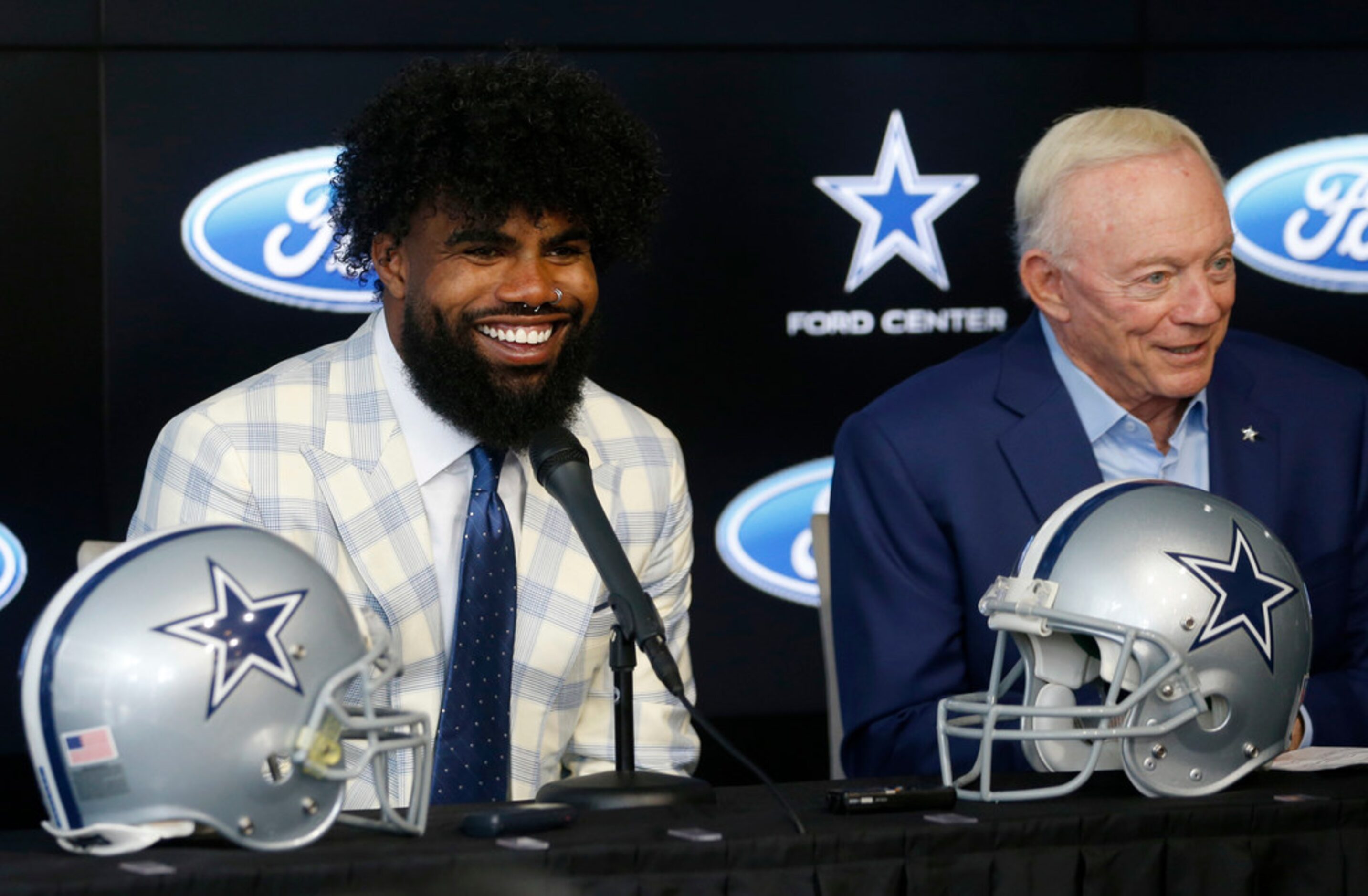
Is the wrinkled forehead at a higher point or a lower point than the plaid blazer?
higher

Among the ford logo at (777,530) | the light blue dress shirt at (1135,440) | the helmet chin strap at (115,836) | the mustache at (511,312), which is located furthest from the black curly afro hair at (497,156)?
the ford logo at (777,530)

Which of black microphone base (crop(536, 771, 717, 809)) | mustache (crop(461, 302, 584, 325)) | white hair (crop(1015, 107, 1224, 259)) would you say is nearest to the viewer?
black microphone base (crop(536, 771, 717, 809))

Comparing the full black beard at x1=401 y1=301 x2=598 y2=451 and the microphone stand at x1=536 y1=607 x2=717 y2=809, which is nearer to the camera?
the microphone stand at x1=536 y1=607 x2=717 y2=809

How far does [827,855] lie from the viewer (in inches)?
60.9

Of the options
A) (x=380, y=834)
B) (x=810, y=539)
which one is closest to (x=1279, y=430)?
(x=380, y=834)

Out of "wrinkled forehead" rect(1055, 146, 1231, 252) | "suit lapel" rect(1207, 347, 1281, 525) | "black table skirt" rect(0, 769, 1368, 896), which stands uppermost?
"wrinkled forehead" rect(1055, 146, 1231, 252)

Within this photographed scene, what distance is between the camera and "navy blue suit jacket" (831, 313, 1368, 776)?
91.4 inches

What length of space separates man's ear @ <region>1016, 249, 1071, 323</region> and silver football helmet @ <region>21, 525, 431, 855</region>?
1.26 m

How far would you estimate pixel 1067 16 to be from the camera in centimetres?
403

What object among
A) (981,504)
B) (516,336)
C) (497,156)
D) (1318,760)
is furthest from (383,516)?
(1318,760)

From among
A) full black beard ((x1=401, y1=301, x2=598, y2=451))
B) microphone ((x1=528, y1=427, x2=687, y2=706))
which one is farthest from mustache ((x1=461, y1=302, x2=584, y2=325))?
microphone ((x1=528, y1=427, x2=687, y2=706))

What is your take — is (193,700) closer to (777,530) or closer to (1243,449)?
(1243,449)

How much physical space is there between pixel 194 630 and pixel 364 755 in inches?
7.1

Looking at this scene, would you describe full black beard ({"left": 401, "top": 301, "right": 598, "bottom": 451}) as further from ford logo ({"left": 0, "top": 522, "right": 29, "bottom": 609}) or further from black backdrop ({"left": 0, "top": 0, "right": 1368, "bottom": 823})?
ford logo ({"left": 0, "top": 522, "right": 29, "bottom": 609})
